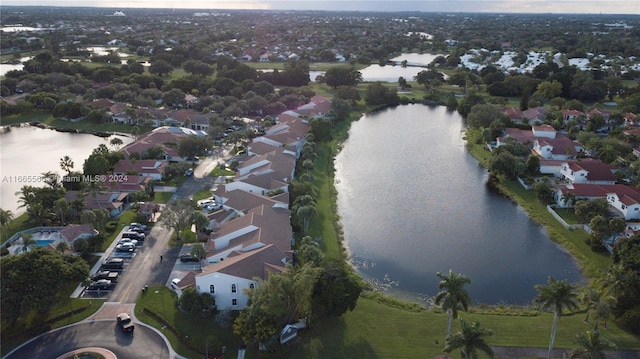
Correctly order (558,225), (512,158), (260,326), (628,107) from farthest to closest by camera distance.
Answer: (628,107)
(512,158)
(558,225)
(260,326)

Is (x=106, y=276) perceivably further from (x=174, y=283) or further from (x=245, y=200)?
A: (x=245, y=200)

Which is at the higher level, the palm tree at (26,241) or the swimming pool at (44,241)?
the palm tree at (26,241)

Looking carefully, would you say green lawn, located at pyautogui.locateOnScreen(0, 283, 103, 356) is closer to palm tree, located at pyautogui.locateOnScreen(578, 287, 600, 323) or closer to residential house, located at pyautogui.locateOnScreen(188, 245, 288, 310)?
residential house, located at pyautogui.locateOnScreen(188, 245, 288, 310)

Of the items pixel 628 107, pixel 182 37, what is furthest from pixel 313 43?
pixel 628 107

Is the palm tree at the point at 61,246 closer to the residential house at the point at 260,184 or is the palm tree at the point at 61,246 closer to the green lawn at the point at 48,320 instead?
the green lawn at the point at 48,320

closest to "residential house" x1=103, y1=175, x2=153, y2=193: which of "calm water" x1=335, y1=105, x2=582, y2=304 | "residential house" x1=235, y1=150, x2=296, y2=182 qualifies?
"residential house" x1=235, y1=150, x2=296, y2=182

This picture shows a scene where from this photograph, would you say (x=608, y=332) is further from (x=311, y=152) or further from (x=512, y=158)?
(x=311, y=152)

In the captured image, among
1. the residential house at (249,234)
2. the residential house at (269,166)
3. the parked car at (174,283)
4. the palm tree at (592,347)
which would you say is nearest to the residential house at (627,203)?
the palm tree at (592,347)

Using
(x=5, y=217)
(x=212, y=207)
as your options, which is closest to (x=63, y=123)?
(x=5, y=217)
